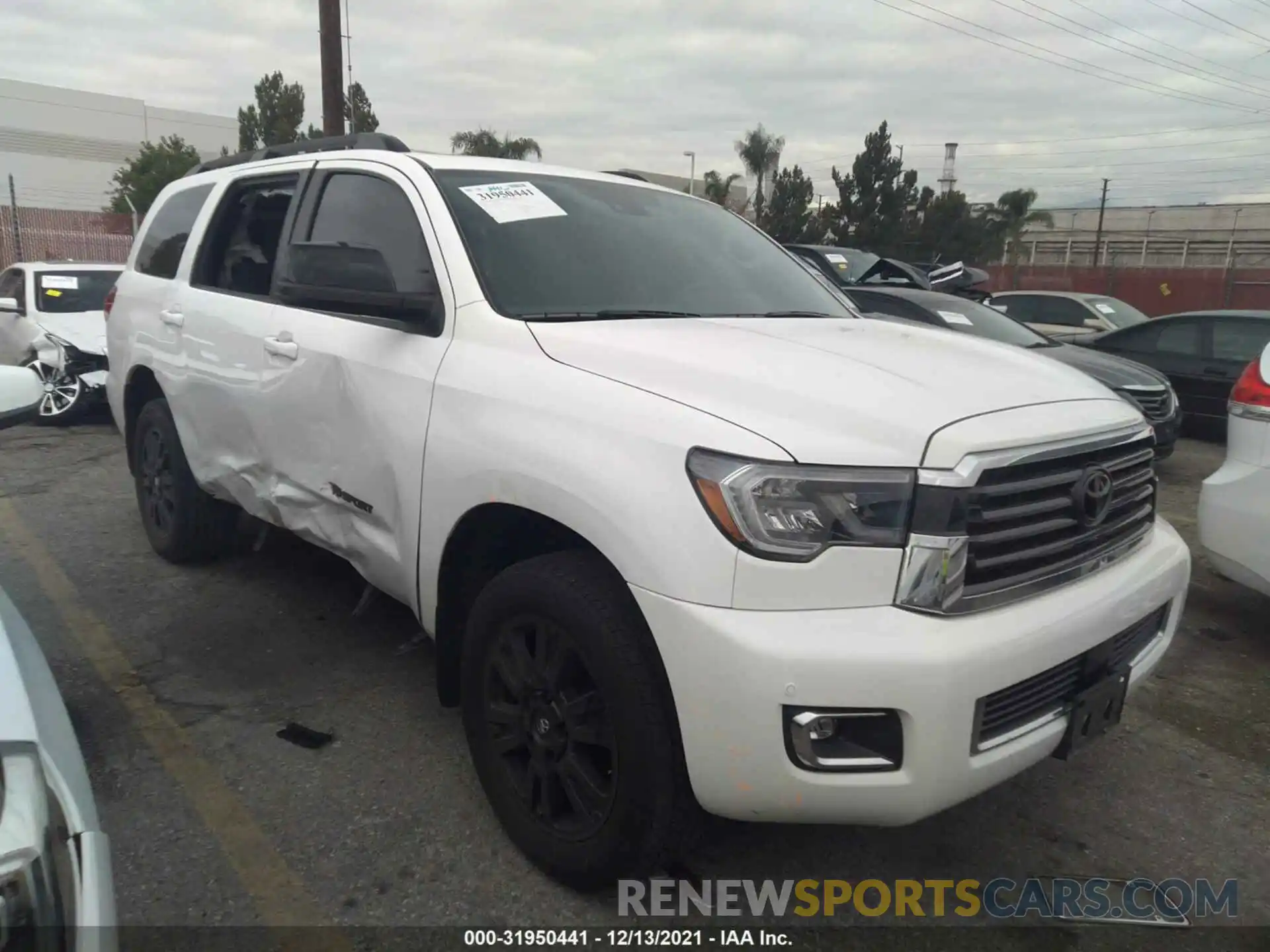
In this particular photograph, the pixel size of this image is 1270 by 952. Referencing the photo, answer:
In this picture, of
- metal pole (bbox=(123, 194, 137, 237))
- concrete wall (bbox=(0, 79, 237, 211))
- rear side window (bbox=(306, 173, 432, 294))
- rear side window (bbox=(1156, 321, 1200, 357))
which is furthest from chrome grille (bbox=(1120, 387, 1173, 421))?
concrete wall (bbox=(0, 79, 237, 211))

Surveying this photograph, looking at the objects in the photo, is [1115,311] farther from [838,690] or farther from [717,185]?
[717,185]

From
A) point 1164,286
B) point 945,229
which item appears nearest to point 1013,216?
point 945,229

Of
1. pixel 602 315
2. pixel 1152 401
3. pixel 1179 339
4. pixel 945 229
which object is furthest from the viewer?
pixel 945 229

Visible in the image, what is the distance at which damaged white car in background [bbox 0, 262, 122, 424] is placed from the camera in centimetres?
899

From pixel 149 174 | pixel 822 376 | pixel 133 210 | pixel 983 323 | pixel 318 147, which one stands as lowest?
pixel 983 323

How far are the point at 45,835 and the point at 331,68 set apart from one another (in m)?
13.0

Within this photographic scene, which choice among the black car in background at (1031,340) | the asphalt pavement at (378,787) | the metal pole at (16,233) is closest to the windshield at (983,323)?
the black car in background at (1031,340)

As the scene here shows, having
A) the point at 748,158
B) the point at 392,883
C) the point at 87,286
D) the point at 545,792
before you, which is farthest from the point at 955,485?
the point at 748,158

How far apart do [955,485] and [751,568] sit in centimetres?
46

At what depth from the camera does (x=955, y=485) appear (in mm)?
2055

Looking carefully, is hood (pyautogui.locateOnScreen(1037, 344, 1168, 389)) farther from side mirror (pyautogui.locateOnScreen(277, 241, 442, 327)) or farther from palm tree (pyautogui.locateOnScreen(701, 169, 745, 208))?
palm tree (pyautogui.locateOnScreen(701, 169, 745, 208))

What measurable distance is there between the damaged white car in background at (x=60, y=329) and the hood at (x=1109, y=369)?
27.7 feet

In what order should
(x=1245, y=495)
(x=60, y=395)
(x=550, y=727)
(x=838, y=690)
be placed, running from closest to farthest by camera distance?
(x=838, y=690) → (x=550, y=727) → (x=1245, y=495) → (x=60, y=395)

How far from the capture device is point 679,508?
209cm
